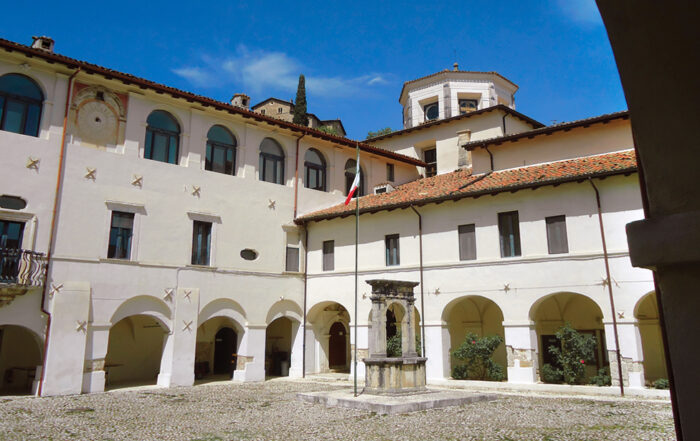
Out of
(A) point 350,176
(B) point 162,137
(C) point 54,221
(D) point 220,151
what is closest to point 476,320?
(A) point 350,176

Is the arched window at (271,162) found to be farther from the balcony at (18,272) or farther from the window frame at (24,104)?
the balcony at (18,272)

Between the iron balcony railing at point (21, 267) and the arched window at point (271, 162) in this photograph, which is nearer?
the iron balcony railing at point (21, 267)

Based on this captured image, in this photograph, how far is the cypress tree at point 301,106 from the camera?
4801 centimetres

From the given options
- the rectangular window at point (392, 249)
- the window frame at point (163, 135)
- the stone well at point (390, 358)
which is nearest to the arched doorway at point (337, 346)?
the rectangular window at point (392, 249)

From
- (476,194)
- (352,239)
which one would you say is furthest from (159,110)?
(476,194)

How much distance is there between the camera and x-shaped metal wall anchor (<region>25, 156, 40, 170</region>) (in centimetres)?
1722

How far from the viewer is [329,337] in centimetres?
2425

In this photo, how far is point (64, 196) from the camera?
17.8 meters

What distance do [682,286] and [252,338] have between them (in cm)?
2055

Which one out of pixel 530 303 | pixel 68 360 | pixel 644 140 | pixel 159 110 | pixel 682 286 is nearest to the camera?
pixel 682 286

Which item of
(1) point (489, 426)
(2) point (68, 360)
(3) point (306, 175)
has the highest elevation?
(3) point (306, 175)

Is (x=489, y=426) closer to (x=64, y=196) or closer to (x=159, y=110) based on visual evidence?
(x=64, y=196)

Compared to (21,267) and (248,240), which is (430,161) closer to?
→ (248,240)

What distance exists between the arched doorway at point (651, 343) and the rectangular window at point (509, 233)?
176 inches
